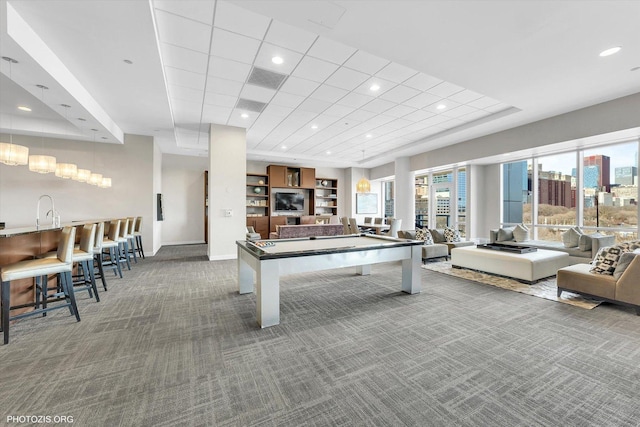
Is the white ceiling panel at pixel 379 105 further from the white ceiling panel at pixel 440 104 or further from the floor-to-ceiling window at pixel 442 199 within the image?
the floor-to-ceiling window at pixel 442 199

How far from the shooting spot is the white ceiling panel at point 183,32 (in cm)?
275

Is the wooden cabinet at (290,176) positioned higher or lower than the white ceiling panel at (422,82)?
lower

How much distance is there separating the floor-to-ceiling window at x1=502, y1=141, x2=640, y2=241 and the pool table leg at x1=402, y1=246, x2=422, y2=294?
16.6 ft

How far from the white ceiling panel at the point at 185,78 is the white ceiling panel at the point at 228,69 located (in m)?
0.29

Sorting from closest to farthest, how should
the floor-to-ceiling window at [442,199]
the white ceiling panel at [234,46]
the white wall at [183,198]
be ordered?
the white ceiling panel at [234,46] → the floor-to-ceiling window at [442,199] → the white wall at [183,198]

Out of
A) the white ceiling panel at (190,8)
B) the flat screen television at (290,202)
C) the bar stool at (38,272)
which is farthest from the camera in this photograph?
the flat screen television at (290,202)

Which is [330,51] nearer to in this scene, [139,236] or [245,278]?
[245,278]

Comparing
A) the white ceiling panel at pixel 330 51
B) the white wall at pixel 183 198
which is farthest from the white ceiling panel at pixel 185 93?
the white wall at pixel 183 198

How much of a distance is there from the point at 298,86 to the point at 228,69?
3.67 ft

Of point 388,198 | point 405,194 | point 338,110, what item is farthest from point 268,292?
point 388,198

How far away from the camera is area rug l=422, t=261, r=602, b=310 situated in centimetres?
341

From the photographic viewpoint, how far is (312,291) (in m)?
3.88

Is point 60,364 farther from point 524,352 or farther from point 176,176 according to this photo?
point 176,176

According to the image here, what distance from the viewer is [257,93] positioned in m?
4.58
